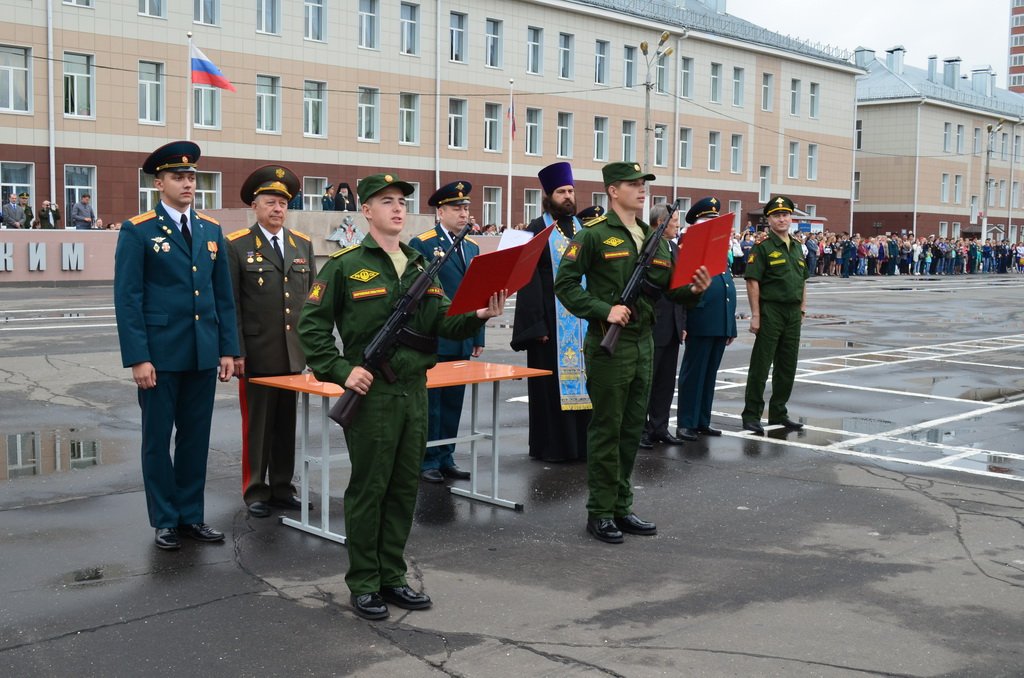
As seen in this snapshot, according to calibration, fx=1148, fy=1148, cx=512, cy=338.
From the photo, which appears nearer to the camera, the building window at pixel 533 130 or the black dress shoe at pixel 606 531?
the black dress shoe at pixel 606 531

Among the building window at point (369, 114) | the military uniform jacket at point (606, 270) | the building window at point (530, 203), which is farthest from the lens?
the building window at point (530, 203)

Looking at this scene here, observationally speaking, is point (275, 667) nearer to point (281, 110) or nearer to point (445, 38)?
point (281, 110)

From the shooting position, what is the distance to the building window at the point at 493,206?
156ft

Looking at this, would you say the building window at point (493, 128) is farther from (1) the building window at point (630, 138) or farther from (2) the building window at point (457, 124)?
(1) the building window at point (630, 138)

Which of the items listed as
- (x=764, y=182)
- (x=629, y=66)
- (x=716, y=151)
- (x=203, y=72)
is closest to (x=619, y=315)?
(x=203, y=72)

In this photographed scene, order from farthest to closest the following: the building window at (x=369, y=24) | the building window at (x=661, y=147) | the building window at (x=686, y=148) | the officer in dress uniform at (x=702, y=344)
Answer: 1. the building window at (x=686, y=148)
2. the building window at (x=661, y=147)
3. the building window at (x=369, y=24)
4. the officer in dress uniform at (x=702, y=344)

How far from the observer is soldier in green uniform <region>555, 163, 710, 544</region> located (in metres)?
6.80

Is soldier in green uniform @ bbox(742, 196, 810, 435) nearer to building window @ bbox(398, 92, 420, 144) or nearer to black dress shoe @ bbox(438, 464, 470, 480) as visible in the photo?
black dress shoe @ bbox(438, 464, 470, 480)

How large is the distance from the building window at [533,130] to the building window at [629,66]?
6101 mm

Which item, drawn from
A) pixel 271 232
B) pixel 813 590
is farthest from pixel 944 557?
pixel 271 232

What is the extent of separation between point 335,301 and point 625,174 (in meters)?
2.24

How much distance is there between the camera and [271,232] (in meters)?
7.37

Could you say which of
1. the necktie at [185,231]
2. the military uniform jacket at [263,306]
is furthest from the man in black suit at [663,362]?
the necktie at [185,231]

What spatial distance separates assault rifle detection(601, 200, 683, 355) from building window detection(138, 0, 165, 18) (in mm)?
34108
